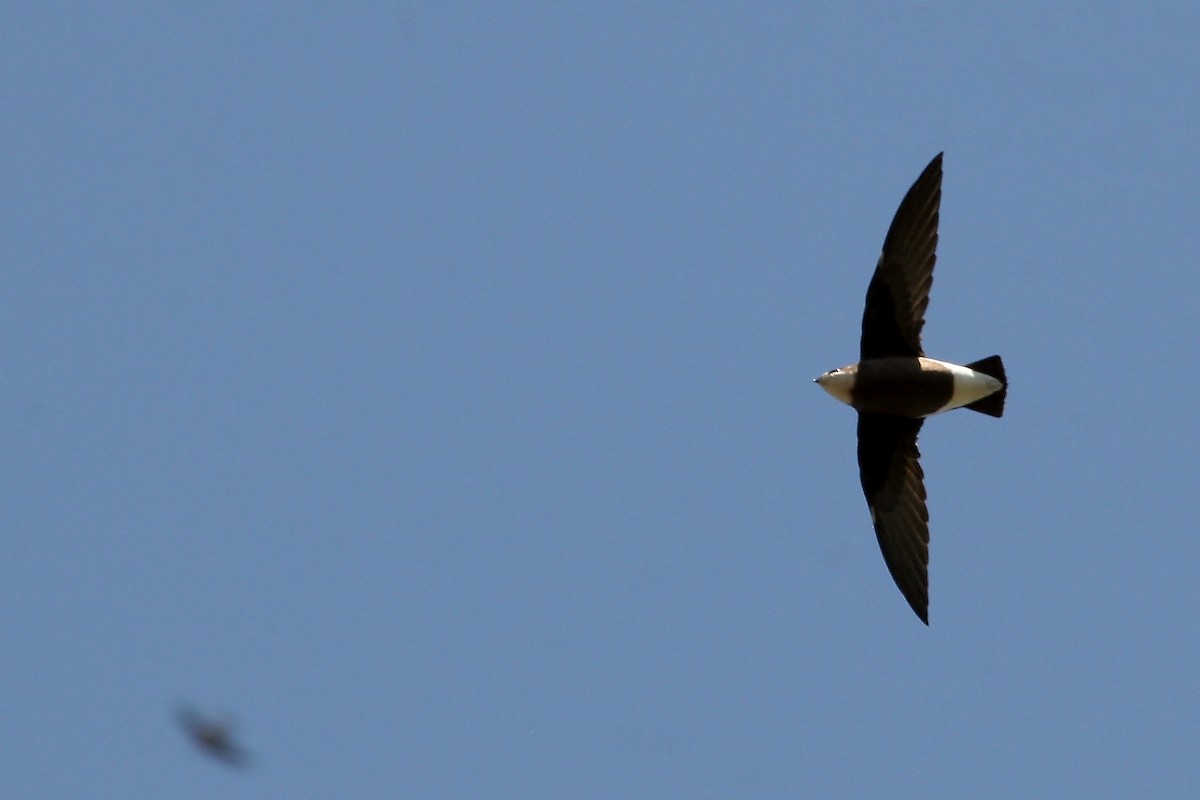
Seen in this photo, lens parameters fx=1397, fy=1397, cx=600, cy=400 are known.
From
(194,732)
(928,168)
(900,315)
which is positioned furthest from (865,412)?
(194,732)

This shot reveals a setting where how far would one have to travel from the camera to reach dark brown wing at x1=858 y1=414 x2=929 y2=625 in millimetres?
7570

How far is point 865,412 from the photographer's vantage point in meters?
7.44

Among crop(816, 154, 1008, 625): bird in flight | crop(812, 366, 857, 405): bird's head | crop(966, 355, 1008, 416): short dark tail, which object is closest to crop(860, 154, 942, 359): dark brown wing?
crop(816, 154, 1008, 625): bird in flight

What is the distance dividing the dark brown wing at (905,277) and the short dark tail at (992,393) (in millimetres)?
333

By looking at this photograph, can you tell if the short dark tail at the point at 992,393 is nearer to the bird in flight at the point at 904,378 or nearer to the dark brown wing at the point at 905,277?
the bird in flight at the point at 904,378

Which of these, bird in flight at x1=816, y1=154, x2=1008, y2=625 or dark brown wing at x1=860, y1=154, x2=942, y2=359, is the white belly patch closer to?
bird in flight at x1=816, y1=154, x2=1008, y2=625

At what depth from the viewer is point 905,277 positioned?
7371mm

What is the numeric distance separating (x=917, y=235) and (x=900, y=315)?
→ 436mm

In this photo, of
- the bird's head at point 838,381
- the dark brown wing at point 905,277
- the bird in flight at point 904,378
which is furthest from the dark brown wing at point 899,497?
the dark brown wing at point 905,277

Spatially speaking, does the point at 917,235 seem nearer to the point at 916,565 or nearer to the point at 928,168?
Answer: the point at 928,168

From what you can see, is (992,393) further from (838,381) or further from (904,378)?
(838,381)

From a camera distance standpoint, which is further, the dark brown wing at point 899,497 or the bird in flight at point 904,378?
the dark brown wing at point 899,497

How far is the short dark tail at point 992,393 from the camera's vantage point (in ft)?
24.1

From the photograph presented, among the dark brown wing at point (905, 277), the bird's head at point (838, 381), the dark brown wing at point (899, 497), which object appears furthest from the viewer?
the dark brown wing at point (899, 497)
